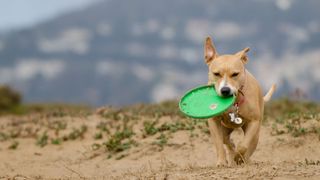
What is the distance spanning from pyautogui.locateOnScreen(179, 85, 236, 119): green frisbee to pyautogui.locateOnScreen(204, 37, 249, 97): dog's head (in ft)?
0.36

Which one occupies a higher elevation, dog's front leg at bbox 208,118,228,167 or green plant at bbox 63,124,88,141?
green plant at bbox 63,124,88,141

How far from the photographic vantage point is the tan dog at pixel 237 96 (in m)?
9.62

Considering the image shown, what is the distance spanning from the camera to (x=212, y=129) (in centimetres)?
1010

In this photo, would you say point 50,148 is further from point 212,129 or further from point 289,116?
point 212,129

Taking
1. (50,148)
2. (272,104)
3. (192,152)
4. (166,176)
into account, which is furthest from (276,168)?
(272,104)

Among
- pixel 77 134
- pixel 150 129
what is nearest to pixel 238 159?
pixel 150 129

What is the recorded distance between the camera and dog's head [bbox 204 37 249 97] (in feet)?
31.3

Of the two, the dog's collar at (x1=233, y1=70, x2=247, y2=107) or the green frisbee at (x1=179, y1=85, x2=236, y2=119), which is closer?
the green frisbee at (x1=179, y1=85, x2=236, y2=119)

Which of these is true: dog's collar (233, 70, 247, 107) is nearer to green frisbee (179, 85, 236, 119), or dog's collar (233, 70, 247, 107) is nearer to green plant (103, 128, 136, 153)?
green frisbee (179, 85, 236, 119)

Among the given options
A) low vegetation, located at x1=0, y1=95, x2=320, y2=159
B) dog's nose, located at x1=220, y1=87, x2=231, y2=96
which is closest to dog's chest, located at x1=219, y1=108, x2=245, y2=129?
dog's nose, located at x1=220, y1=87, x2=231, y2=96

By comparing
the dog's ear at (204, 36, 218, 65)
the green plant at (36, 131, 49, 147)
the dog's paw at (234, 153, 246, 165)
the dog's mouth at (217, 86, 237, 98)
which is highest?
the green plant at (36, 131, 49, 147)

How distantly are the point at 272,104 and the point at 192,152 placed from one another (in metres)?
7.24

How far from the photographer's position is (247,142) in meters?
9.96

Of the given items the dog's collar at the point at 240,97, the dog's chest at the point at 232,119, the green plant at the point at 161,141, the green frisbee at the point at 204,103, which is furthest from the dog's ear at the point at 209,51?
the green plant at the point at 161,141
